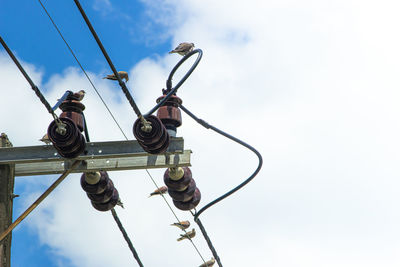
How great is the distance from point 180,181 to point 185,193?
0.29m

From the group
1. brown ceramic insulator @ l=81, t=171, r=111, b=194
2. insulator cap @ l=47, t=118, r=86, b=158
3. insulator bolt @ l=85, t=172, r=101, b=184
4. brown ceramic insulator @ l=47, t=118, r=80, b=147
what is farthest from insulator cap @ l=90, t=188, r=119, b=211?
brown ceramic insulator @ l=47, t=118, r=80, b=147

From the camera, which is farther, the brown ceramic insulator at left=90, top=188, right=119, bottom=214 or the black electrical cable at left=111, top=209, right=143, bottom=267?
the black electrical cable at left=111, top=209, right=143, bottom=267

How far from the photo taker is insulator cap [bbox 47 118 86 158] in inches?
315

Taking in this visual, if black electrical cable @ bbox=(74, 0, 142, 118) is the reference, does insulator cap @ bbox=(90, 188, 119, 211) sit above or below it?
above

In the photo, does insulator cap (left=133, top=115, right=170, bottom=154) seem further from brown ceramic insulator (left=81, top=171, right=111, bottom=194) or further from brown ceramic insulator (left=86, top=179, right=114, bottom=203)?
brown ceramic insulator (left=86, top=179, right=114, bottom=203)

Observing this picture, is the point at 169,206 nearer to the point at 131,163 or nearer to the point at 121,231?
the point at 121,231

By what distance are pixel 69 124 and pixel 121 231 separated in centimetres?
239

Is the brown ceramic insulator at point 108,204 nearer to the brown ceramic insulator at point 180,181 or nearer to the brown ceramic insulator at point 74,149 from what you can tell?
the brown ceramic insulator at point 180,181

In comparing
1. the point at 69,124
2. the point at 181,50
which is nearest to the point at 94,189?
the point at 69,124

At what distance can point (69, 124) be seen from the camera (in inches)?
318

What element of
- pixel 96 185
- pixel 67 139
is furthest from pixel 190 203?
pixel 67 139

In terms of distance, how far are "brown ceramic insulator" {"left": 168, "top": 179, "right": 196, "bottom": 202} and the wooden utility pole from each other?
169cm

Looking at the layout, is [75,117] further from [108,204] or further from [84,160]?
[108,204]

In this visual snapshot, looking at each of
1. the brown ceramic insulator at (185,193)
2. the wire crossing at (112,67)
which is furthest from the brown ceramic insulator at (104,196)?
the wire crossing at (112,67)
